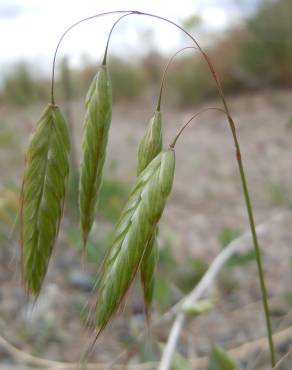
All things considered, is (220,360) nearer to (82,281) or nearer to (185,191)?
(82,281)

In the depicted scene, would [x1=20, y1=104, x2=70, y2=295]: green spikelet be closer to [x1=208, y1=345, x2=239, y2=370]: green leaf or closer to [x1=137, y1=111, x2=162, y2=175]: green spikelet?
[x1=137, y1=111, x2=162, y2=175]: green spikelet

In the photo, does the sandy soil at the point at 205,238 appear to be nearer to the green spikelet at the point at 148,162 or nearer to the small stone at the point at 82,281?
the small stone at the point at 82,281

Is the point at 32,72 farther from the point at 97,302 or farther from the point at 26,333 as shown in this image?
the point at 97,302

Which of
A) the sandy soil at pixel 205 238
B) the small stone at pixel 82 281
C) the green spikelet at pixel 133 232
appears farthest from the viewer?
the small stone at pixel 82 281

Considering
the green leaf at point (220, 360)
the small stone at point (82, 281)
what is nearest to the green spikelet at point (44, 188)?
the green leaf at point (220, 360)

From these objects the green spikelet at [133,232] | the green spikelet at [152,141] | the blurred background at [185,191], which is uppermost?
the green spikelet at [152,141]

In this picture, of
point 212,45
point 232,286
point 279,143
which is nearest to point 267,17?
point 212,45

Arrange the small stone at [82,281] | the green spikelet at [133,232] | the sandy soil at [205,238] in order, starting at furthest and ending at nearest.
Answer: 1. the small stone at [82,281]
2. the sandy soil at [205,238]
3. the green spikelet at [133,232]

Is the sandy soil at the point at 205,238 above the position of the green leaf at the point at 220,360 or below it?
below
